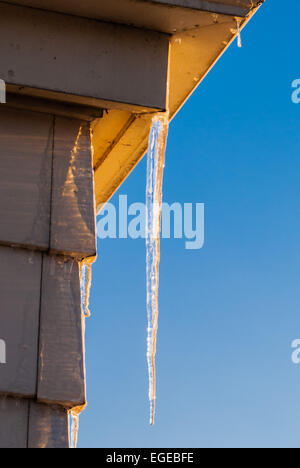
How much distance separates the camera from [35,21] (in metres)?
3.13

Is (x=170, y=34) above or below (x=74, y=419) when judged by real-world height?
above

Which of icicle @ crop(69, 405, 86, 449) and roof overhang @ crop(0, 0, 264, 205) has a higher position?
roof overhang @ crop(0, 0, 264, 205)

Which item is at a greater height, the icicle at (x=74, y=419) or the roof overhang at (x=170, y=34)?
the roof overhang at (x=170, y=34)

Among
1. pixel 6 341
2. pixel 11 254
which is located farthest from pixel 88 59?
pixel 6 341
